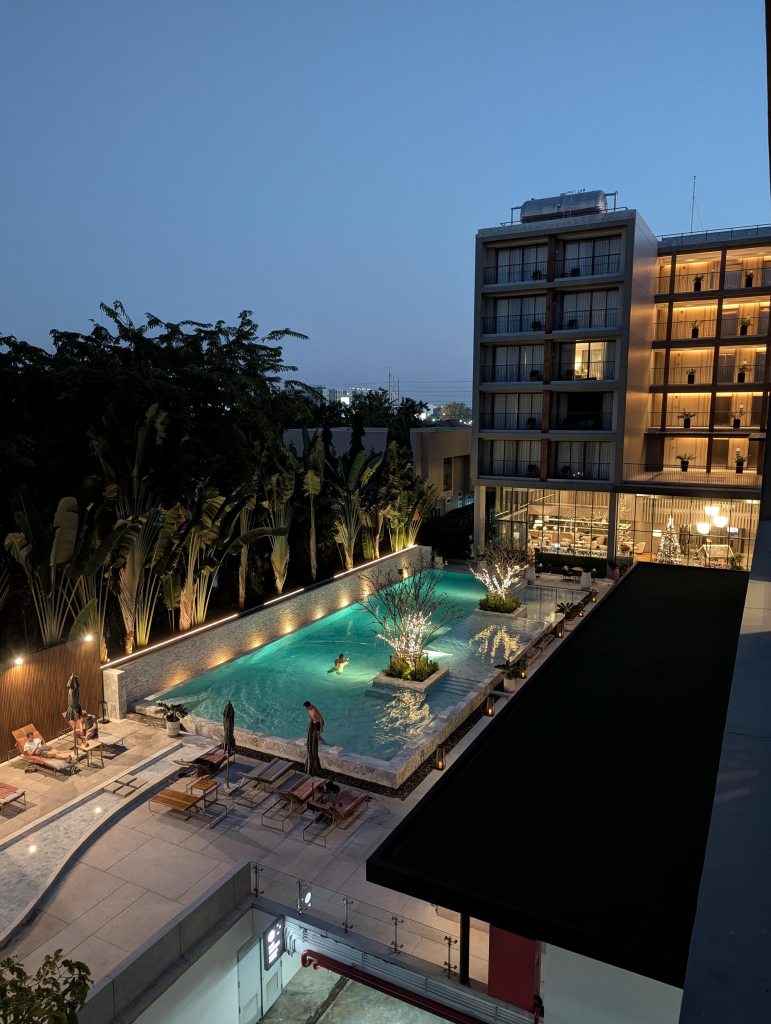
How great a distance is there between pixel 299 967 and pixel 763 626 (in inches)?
322

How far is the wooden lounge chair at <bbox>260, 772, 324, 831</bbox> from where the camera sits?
38.9ft

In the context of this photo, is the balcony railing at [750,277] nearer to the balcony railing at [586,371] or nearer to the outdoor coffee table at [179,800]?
the balcony railing at [586,371]

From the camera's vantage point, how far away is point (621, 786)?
7273mm

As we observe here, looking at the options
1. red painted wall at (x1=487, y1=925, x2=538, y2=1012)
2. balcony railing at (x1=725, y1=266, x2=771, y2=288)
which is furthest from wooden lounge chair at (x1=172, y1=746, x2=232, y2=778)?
balcony railing at (x1=725, y1=266, x2=771, y2=288)

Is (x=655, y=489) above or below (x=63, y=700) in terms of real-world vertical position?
above

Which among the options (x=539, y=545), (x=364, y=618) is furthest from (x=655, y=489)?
(x=364, y=618)

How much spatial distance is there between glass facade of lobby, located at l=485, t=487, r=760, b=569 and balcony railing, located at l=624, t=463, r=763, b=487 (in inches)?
29.6

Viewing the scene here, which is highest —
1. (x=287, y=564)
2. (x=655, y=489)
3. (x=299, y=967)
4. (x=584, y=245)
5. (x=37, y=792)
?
(x=584, y=245)

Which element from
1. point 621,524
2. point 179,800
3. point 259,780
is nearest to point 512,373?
point 621,524

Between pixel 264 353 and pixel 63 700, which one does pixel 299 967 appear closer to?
pixel 63 700

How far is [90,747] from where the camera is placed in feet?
44.3

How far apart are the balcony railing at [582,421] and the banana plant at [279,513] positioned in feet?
46.6

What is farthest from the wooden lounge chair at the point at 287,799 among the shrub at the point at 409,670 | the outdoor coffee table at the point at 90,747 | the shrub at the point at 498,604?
the shrub at the point at 498,604

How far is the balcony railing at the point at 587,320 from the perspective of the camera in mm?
29375
